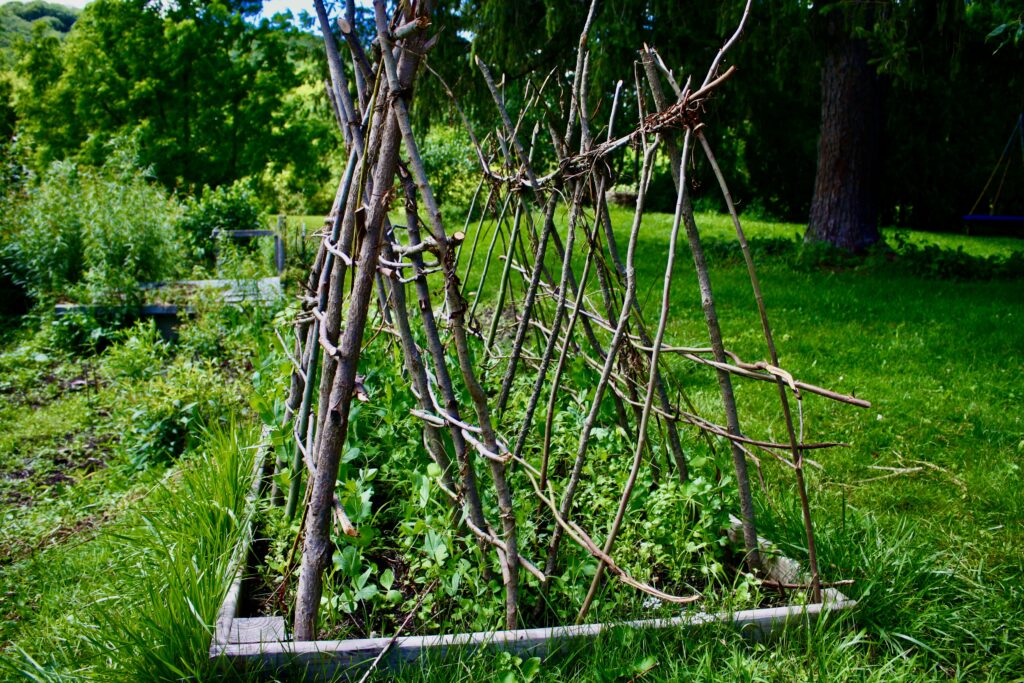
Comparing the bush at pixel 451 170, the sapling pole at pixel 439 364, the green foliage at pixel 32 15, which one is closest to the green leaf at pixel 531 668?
the sapling pole at pixel 439 364

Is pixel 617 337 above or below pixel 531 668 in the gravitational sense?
above

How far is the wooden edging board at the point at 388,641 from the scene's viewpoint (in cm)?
195

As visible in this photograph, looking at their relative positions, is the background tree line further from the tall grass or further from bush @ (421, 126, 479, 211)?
the tall grass


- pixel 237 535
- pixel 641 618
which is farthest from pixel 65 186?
pixel 641 618

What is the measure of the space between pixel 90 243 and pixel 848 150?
8887 millimetres

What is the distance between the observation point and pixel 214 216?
38.8 ft

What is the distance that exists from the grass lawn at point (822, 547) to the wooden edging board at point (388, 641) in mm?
40

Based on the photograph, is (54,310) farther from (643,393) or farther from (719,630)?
(719,630)

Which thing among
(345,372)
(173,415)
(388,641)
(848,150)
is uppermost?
(848,150)

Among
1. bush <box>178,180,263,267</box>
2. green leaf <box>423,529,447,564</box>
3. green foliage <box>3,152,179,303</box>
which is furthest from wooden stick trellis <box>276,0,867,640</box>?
bush <box>178,180,263,267</box>

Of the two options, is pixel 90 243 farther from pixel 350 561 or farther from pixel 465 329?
pixel 350 561

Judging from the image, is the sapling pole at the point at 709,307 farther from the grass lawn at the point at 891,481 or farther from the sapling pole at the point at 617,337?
the grass lawn at the point at 891,481

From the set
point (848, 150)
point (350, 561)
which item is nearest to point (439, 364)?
point (350, 561)

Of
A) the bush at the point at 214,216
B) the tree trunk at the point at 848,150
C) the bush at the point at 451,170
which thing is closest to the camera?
the tree trunk at the point at 848,150
